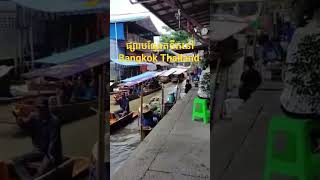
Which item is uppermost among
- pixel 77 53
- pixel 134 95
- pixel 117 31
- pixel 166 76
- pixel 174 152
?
pixel 117 31

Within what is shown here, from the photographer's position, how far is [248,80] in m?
2.57

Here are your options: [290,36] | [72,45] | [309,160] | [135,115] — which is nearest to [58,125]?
[72,45]

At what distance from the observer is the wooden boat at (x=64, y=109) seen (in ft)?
4.91

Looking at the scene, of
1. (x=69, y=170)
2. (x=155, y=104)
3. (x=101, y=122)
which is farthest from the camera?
(x=155, y=104)

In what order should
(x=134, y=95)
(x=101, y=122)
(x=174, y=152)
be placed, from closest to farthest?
(x=101, y=122)
(x=134, y=95)
(x=174, y=152)

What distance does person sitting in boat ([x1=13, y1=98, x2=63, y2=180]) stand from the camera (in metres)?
1.51

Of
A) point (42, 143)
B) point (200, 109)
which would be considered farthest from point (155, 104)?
point (42, 143)

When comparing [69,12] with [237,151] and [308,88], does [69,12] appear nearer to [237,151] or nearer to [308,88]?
[308,88]

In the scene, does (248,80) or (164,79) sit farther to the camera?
(248,80)

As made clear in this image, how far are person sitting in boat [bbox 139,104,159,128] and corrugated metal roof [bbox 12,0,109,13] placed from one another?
0.90 m

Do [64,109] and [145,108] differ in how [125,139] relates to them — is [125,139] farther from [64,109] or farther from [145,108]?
[64,109]

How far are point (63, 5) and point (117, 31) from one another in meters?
0.39

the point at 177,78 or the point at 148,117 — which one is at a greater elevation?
the point at 177,78

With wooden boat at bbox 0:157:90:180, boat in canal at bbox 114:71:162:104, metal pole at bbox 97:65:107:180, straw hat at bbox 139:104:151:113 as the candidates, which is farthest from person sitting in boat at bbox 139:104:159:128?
A: wooden boat at bbox 0:157:90:180
